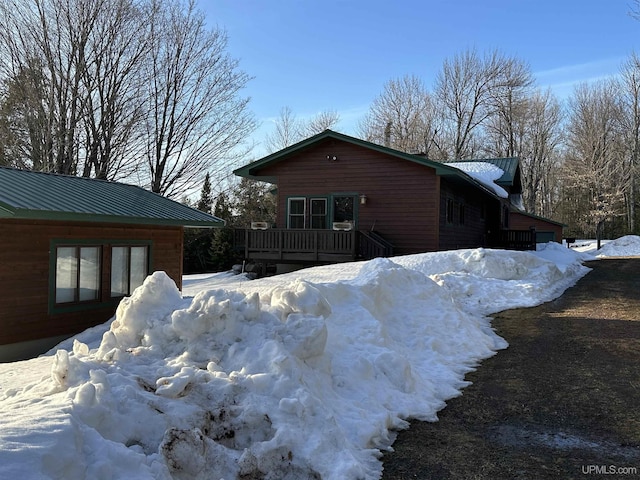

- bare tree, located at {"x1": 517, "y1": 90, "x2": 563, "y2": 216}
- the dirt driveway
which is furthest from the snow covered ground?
bare tree, located at {"x1": 517, "y1": 90, "x2": 563, "y2": 216}

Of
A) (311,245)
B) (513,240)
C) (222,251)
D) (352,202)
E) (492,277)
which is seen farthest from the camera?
(222,251)

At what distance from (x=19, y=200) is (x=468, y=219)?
1881cm

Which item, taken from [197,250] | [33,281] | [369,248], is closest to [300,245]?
[369,248]

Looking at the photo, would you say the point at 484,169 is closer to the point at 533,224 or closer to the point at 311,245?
the point at 533,224

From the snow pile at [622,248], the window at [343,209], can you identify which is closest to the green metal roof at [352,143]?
the window at [343,209]

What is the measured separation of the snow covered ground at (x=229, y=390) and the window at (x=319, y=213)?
11.7 meters

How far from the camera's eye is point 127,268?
34.1 feet

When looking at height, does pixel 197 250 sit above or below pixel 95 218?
below

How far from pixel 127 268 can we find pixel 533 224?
30920mm

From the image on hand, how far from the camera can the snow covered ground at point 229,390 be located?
3.01 meters

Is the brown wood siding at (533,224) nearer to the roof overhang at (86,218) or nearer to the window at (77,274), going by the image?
the roof overhang at (86,218)

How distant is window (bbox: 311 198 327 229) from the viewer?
19.4 metres

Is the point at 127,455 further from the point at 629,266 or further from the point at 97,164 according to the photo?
the point at 629,266

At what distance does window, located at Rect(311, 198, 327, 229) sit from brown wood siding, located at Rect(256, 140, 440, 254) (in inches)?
13.0
